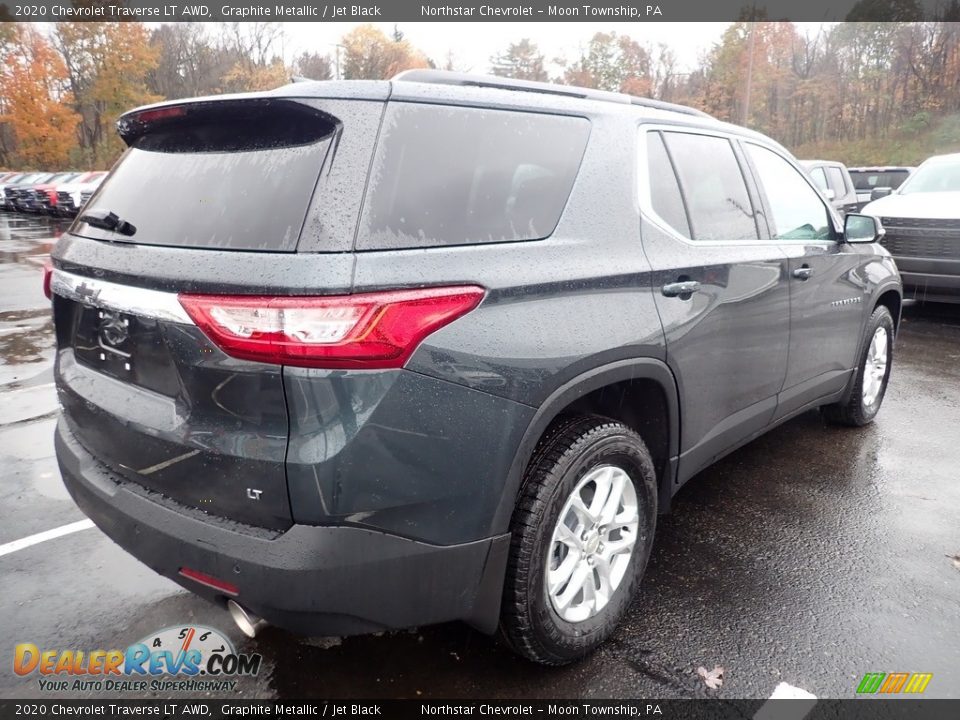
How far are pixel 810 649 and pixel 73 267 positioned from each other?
9.31 ft

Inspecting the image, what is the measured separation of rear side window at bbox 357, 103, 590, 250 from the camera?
1827mm

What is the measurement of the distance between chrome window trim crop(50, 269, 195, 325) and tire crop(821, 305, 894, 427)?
13.1 ft

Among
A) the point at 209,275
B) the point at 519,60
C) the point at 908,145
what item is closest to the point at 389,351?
the point at 209,275

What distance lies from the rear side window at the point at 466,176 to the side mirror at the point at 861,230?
7.59ft

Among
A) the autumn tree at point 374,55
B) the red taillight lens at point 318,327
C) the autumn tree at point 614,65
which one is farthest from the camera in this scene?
the autumn tree at point 374,55

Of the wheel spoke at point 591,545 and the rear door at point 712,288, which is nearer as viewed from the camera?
the wheel spoke at point 591,545

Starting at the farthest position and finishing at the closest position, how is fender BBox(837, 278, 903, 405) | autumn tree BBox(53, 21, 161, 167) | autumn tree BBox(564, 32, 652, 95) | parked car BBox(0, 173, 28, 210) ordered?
1. autumn tree BBox(564, 32, 652, 95)
2. autumn tree BBox(53, 21, 161, 167)
3. parked car BBox(0, 173, 28, 210)
4. fender BBox(837, 278, 903, 405)

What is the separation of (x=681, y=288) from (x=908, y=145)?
39542 millimetres

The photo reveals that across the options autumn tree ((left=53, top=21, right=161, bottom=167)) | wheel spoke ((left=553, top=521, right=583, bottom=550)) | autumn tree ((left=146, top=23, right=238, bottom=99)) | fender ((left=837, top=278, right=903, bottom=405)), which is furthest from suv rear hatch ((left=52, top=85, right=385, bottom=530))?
autumn tree ((left=146, top=23, right=238, bottom=99))

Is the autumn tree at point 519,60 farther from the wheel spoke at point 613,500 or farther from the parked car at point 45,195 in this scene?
the wheel spoke at point 613,500

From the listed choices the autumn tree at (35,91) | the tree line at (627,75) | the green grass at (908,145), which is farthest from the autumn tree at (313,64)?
the green grass at (908,145)

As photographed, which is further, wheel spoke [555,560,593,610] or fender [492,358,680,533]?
wheel spoke [555,560,593,610]

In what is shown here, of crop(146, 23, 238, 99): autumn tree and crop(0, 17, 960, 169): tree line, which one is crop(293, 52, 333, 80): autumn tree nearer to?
crop(0, 17, 960, 169): tree line

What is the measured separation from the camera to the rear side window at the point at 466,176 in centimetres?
183
